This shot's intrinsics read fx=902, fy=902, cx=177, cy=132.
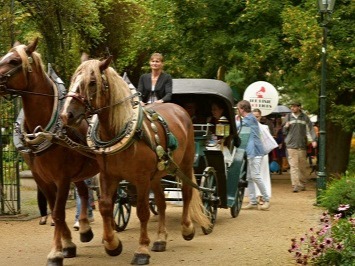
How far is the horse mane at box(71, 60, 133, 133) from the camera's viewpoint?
9.54 m

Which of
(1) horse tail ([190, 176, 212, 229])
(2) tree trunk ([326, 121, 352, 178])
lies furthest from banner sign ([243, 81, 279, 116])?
(1) horse tail ([190, 176, 212, 229])

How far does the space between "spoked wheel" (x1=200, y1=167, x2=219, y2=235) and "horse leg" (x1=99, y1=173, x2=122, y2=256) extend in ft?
9.42

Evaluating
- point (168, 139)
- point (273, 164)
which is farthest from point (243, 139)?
point (273, 164)

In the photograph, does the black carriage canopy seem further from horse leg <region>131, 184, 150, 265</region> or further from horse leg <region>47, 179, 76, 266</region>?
horse leg <region>47, 179, 76, 266</region>

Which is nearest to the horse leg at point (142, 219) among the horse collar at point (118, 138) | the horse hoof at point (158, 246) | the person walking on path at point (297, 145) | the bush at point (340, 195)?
the horse collar at point (118, 138)

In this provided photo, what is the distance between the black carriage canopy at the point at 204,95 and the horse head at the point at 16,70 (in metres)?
3.92

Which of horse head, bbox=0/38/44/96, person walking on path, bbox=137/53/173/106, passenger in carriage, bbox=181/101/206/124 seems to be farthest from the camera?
passenger in carriage, bbox=181/101/206/124

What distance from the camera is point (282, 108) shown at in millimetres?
37906

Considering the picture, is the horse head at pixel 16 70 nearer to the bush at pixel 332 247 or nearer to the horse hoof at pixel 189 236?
the horse hoof at pixel 189 236

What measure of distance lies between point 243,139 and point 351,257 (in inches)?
300

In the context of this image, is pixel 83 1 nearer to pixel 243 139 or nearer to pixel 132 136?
pixel 243 139

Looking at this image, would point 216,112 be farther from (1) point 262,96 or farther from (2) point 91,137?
(1) point 262,96

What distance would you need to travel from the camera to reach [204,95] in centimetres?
1397

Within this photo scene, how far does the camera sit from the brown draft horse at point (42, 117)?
9.84 metres
